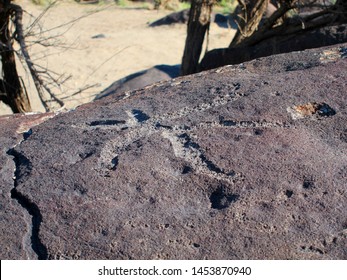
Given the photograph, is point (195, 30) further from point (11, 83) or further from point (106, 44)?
point (106, 44)

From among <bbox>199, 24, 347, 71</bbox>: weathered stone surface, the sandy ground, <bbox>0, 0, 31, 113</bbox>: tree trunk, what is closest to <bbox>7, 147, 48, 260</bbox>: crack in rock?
<bbox>0, 0, 31, 113</bbox>: tree trunk

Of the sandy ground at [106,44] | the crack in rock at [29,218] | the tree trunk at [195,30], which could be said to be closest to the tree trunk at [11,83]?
the tree trunk at [195,30]

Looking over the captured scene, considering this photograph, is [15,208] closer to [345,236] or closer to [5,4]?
[345,236]

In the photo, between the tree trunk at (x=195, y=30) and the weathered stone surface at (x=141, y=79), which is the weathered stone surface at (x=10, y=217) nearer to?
the tree trunk at (x=195, y=30)

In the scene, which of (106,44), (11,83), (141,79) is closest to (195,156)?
(11,83)

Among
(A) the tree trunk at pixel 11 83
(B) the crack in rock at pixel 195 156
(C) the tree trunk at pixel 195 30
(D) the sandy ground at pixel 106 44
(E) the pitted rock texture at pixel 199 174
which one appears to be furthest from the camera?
(D) the sandy ground at pixel 106 44

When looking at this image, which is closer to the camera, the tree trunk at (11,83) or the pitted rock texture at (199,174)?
the pitted rock texture at (199,174)

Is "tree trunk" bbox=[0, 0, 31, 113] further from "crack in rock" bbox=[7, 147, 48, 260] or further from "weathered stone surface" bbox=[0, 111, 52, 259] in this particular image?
"crack in rock" bbox=[7, 147, 48, 260]
